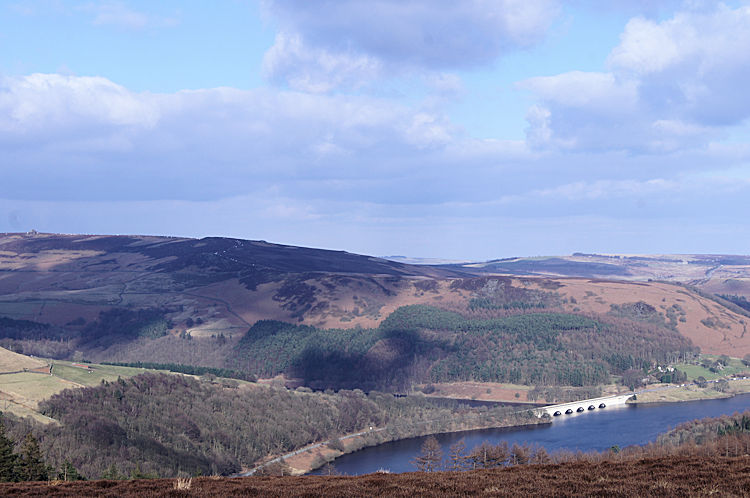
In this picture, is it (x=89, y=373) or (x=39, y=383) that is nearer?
(x=39, y=383)

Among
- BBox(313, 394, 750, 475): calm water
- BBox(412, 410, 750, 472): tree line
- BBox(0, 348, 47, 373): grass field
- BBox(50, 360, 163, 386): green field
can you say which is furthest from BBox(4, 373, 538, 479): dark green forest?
BBox(412, 410, 750, 472): tree line

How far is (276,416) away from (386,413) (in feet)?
120

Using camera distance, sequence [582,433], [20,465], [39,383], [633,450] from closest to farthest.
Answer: [20,465], [633,450], [39,383], [582,433]

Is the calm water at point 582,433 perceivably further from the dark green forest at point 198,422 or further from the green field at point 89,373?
the green field at point 89,373

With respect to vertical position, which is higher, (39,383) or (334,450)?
(39,383)

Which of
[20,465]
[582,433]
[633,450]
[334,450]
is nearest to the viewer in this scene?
[20,465]

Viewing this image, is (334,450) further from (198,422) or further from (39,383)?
(39,383)

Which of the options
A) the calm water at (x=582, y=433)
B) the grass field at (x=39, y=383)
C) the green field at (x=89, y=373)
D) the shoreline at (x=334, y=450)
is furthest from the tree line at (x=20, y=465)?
the green field at (x=89, y=373)

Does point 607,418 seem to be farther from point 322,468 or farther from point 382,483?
point 382,483

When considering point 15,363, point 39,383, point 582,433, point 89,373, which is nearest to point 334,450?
point 582,433

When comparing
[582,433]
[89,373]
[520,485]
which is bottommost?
[582,433]

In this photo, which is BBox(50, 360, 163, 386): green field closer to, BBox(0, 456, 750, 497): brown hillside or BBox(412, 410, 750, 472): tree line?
BBox(412, 410, 750, 472): tree line

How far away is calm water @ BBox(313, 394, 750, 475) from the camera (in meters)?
143

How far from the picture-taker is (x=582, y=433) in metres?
161
